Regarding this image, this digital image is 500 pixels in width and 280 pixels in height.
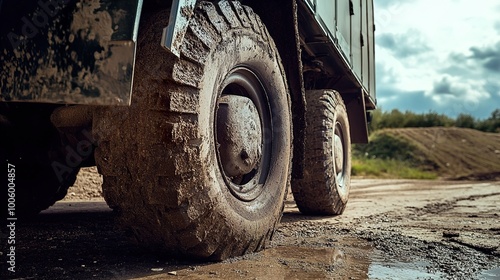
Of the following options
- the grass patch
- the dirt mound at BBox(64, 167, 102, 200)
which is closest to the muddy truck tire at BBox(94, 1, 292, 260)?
→ the dirt mound at BBox(64, 167, 102, 200)

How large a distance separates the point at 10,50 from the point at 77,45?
208 mm

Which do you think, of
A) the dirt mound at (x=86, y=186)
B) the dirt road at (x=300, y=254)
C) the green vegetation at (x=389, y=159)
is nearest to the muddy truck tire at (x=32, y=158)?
the dirt road at (x=300, y=254)

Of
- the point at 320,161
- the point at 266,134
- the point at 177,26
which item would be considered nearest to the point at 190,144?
the point at 177,26

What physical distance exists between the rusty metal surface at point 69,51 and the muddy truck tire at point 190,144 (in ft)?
0.75

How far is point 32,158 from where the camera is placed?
2.83 m

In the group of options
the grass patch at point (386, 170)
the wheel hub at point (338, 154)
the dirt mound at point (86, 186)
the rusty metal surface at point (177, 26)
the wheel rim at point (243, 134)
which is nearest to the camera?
the rusty metal surface at point (177, 26)

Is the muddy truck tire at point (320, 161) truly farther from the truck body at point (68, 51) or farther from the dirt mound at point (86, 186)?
the dirt mound at point (86, 186)

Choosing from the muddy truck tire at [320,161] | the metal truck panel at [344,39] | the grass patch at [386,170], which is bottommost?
the grass patch at [386,170]

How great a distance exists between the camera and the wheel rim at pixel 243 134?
7.05 feet

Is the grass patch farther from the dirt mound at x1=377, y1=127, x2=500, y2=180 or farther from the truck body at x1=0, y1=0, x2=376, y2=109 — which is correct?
the truck body at x1=0, y1=0, x2=376, y2=109

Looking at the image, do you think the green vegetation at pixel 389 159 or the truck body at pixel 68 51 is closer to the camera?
the truck body at pixel 68 51

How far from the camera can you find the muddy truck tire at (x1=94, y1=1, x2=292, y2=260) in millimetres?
1749

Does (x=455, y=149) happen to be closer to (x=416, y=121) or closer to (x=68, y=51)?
(x=416, y=121)

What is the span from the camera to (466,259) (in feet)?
7.63
